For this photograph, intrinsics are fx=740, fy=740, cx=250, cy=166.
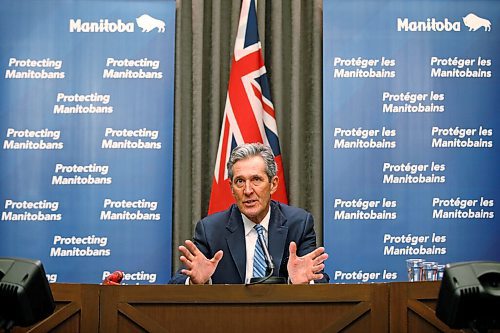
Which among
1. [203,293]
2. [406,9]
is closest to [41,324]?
[203,293]

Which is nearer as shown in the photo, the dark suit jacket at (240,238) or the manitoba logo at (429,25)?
the dark suit jacket at (240,238)

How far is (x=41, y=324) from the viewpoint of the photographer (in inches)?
100

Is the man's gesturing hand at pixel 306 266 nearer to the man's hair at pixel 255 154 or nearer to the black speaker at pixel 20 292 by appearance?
the man's hair at pixel 255 154

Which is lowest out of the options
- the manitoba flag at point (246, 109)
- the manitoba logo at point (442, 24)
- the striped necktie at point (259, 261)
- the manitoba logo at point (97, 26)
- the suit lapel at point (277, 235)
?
the striped necktie at point (259, 261)

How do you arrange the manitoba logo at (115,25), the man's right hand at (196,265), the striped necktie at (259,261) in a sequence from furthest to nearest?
the manitoba logo at (115,25), the striped necktie at (259,261), the man's right hand at (196,265)

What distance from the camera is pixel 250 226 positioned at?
3.53 meters

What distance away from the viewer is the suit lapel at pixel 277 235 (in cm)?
337

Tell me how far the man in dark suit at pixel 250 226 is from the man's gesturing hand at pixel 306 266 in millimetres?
288

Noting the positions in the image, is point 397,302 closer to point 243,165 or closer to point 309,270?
point 309,270

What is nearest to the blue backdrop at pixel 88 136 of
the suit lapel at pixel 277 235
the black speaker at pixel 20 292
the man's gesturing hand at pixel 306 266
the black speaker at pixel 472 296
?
the suit lapel at pixel 277 235

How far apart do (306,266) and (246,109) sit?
1.61m

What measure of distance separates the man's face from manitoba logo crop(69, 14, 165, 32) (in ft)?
4.43

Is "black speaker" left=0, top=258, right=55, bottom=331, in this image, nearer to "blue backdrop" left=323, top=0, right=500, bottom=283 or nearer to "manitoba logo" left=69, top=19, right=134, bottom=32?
"blue backdrop" left=323, top=0, right=500, bottom=283

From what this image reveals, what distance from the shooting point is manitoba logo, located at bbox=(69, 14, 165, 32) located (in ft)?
14.7
